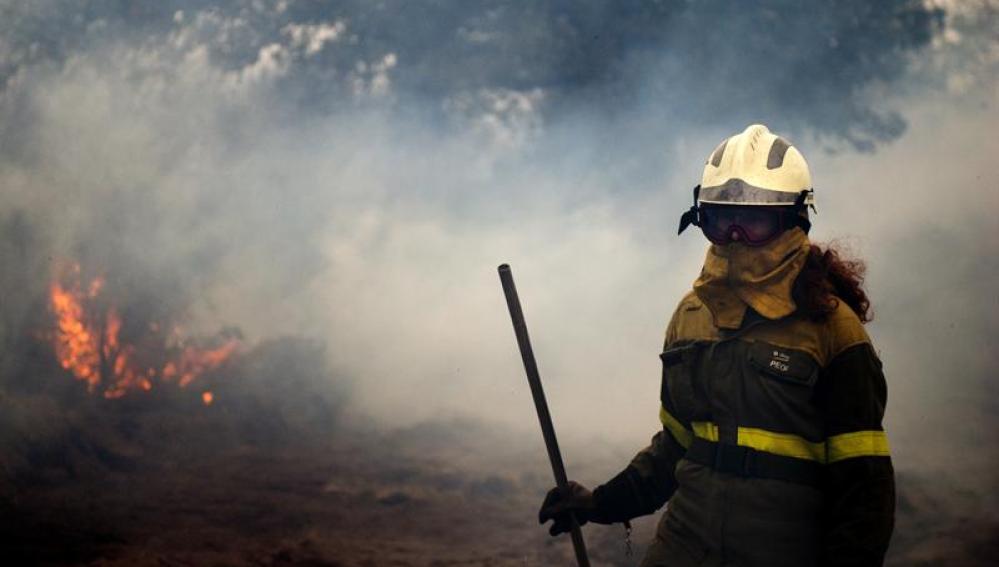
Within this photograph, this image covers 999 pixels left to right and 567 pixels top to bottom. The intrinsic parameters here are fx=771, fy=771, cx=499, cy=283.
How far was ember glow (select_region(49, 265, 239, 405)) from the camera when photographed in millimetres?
14500

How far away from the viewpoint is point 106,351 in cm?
1489

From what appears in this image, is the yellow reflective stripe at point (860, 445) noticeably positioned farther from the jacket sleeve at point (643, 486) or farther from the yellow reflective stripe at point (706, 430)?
the jacket sleeve at point (643, 486)

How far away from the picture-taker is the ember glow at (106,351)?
47.6 feet

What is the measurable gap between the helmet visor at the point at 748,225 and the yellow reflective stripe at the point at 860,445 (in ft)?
2.37

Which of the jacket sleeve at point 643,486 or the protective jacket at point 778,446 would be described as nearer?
the protective jacket at point 778,446

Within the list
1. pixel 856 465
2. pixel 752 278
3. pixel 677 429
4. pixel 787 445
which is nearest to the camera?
pixel 856 465

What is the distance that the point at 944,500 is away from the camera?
30.2 feet

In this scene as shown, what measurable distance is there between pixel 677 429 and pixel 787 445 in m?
0.57

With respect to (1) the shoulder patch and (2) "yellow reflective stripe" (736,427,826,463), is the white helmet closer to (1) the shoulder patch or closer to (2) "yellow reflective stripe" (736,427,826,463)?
(1) the shoulder patch

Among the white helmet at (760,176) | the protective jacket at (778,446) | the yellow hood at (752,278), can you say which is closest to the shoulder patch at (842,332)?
the protective jacket at (778,446)

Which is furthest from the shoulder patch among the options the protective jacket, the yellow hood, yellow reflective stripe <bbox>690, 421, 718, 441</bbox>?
yellow reflective stripe <bbox>690, 421, 718, 441</bbox>

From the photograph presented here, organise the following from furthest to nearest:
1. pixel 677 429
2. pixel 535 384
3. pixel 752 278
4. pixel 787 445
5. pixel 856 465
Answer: pixel 535 384
pixel 677 429
pixel 752 278
pixel 787 445
pixel 856 465

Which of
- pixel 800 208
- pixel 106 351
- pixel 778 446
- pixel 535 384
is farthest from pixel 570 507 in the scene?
pixel 106 351

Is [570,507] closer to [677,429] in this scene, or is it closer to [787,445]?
[677,429]
